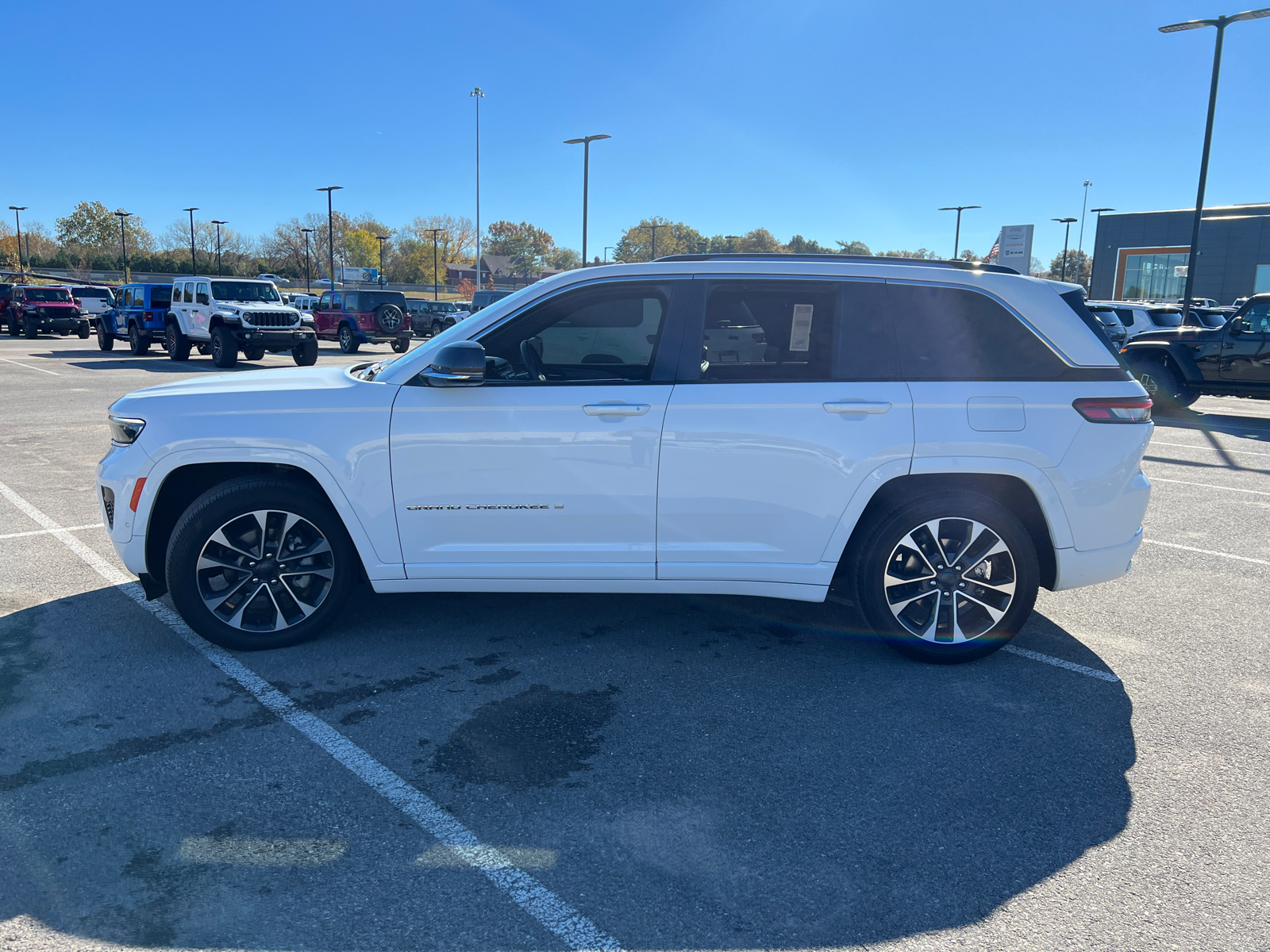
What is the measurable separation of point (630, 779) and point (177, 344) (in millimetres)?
23052

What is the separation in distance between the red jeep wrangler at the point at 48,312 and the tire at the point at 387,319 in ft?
48.8

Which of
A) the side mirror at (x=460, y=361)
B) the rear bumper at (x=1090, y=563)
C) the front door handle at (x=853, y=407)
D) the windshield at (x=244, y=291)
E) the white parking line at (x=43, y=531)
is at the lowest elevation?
the white parking line at (x=43, y=531)

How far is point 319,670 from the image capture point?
13.2 feet

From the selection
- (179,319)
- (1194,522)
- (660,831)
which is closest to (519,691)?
(660,831)

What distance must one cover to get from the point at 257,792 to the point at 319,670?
105 cm

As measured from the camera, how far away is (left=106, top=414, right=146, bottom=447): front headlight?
4.15m

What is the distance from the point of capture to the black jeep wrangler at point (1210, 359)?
13891mm

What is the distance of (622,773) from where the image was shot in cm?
318

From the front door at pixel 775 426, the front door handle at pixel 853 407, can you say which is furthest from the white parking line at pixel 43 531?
the front door handle at pixel 853 407

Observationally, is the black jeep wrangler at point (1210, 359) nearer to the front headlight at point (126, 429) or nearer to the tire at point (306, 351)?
the front headlight at point (126, 429)

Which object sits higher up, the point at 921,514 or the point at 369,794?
the point at 921,514

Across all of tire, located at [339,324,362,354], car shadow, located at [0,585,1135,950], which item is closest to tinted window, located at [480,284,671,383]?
car shadow, located at [0,585,1135,950]

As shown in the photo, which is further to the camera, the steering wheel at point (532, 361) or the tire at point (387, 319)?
the tire at point (387, 319)

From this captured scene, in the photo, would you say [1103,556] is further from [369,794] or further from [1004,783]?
[369,794]
